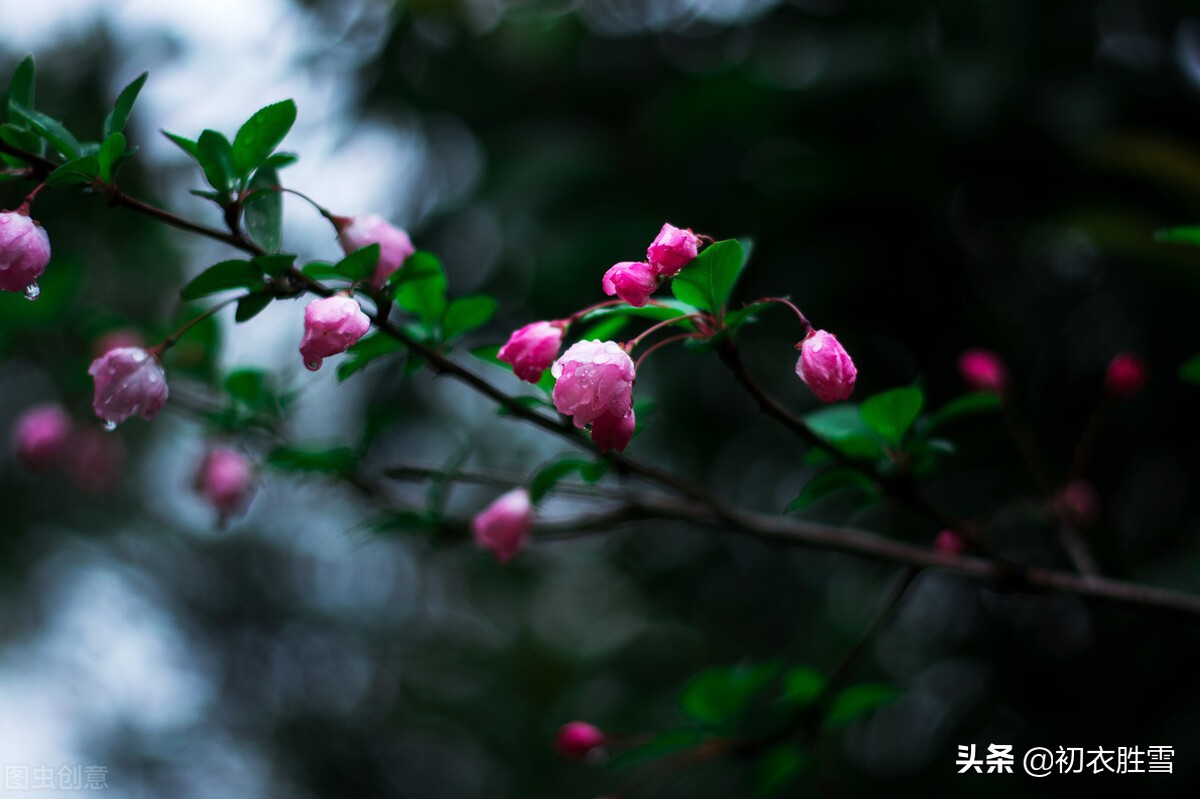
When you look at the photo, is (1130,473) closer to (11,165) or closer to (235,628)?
(11,165)

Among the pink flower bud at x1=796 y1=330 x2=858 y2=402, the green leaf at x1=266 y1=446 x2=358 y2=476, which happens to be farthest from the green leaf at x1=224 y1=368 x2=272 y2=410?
the pink flower bud at x1=796 y1=330 x2=858 y2=402

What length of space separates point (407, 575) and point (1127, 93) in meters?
2.60

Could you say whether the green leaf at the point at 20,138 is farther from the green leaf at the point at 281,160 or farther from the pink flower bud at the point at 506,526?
the pink flower bud at the point at 506,526

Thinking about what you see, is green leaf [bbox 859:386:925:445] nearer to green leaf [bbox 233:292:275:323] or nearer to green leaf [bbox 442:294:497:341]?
green leaf [bbox 442:294:497:341]

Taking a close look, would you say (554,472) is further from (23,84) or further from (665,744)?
(23,84)

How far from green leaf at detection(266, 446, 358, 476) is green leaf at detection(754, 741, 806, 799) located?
0.43m

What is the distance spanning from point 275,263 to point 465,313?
15 centimetres

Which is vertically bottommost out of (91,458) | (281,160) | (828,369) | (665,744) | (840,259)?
(665,744)

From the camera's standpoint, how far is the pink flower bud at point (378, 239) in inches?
23.6

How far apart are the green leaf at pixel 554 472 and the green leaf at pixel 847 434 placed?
0.15 meters

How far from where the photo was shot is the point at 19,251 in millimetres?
534

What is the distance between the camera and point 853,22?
1.36m

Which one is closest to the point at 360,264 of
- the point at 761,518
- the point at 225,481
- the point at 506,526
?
the point at 506,526

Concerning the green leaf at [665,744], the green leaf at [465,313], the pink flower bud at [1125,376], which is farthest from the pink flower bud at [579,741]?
the pink flower bud at [1125,376]
